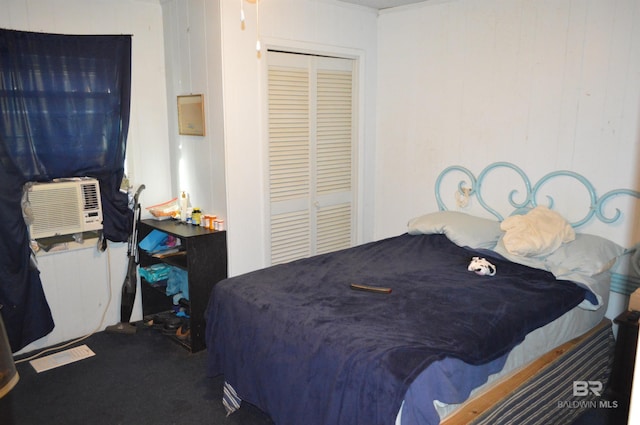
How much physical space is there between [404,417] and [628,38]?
253cm

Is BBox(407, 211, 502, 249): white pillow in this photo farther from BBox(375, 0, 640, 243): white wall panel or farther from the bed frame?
the bed frame

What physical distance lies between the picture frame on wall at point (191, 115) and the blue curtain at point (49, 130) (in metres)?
0.39

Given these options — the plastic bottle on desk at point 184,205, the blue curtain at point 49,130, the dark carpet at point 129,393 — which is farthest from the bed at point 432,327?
the blue curtain at point 49,130

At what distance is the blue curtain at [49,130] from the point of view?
3.22 metres

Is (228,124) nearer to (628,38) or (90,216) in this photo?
(90,216)

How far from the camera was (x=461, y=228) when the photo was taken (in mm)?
3443

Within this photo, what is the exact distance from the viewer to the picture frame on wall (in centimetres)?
359

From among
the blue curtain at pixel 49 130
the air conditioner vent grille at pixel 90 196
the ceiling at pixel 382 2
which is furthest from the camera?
the ceiling at pixel 382 2

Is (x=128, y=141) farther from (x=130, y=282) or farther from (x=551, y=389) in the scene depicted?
(x=551, y=389)

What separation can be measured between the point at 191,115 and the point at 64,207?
1099 millimetres

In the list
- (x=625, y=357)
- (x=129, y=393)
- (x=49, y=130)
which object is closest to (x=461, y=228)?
(x=625, y=357)

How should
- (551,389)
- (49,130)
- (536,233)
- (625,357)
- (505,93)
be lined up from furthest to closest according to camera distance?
(505,93) → (49,130) → (536,233) → (625,357) → (551,389)

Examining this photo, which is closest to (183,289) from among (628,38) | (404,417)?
(404,417)

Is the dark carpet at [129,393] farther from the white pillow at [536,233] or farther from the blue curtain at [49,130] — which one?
the white pillow at [536,233]
